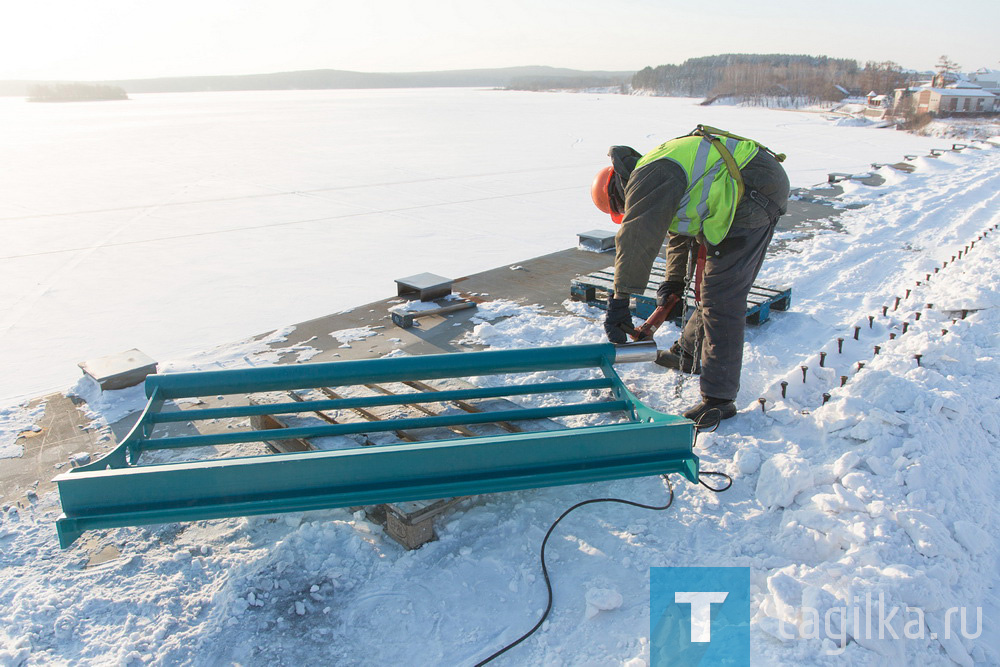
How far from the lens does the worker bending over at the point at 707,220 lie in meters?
3.10

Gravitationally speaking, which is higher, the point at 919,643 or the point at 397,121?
the point at 397,121

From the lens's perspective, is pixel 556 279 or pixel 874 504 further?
pixel 556 279

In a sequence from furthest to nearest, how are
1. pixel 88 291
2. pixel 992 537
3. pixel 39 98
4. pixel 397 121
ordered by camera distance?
1. pixel 39 98
2. pixel 397 121
3. pixel 88 291
4. pixel 992 537

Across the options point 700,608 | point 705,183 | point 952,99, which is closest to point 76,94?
point 952,99

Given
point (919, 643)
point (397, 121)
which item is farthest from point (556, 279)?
point (397, 121)

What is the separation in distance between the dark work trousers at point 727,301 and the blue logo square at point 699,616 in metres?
1.29

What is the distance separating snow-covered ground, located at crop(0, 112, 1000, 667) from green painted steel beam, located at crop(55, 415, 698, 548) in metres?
0.38

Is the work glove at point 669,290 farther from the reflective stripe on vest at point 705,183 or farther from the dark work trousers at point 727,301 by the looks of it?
the reflective stripe on vest at point 705,183

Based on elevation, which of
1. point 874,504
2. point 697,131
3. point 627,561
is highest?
point 697,131

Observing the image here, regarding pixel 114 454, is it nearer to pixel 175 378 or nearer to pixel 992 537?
pixel 175 378

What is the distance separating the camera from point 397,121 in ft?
94.5

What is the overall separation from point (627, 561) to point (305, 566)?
1311 mm

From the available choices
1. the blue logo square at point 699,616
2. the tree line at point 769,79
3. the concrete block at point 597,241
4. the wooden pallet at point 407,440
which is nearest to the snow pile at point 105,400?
the wooden pallet at point 407,440

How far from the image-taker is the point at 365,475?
2.41 meters
